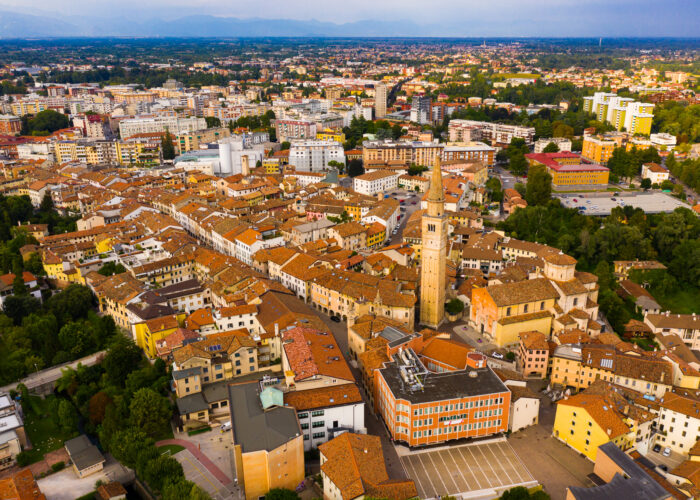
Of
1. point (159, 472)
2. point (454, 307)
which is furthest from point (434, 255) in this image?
point (159, 472)

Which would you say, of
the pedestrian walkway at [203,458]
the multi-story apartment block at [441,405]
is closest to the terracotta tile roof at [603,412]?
the multi-story apartment block at [441,405]

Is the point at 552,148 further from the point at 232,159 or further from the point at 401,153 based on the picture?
the point at 232,159

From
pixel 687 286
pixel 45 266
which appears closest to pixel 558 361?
pixel 687 286

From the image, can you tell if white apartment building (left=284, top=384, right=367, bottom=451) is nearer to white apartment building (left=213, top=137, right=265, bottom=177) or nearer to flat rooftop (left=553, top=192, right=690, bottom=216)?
flat rooftop (left=553, top=192, right=690, bottom=216)

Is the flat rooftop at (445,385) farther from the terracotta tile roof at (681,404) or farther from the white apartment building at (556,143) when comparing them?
the white apartment building at (556,143)

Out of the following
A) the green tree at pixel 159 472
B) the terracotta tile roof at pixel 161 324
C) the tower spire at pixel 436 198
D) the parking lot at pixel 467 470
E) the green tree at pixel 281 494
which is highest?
the tower spire at pixel 436 198
